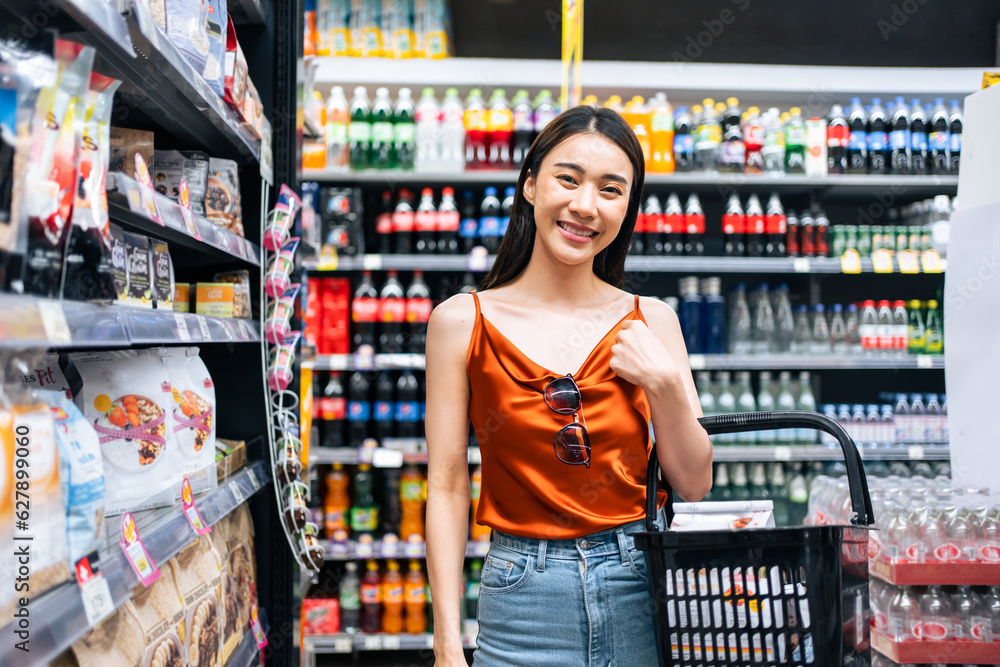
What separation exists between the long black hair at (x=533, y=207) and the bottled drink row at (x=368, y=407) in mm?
2212

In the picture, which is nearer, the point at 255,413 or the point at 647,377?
the point at 647,377

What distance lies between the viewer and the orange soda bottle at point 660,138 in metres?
3.66

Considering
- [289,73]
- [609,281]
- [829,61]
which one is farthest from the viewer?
[829,61]

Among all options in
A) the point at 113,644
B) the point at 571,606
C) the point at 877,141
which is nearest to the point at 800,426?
the point at 571,606

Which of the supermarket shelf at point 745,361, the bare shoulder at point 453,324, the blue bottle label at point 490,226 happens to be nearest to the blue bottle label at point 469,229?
the blue bottle label at point 490,226

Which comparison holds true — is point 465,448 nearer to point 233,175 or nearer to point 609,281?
point 609,281

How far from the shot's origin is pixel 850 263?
3566mm

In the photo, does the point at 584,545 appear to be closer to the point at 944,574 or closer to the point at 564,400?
the point at 564,400

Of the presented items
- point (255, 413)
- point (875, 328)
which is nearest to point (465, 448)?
point (255, 413)

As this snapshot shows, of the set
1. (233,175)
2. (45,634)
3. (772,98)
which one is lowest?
(45,634)

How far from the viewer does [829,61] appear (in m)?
4.30

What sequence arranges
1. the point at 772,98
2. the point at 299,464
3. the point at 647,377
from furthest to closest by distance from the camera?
1. the point at 772,98
2. the point at 299,464
3. the point at 647,377

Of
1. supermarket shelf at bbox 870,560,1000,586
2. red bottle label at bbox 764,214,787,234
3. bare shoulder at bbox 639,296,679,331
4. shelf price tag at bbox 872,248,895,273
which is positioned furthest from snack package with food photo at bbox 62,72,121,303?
shelf price tag at bbox 872,248,895,273

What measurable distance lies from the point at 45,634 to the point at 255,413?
47.3 inches
